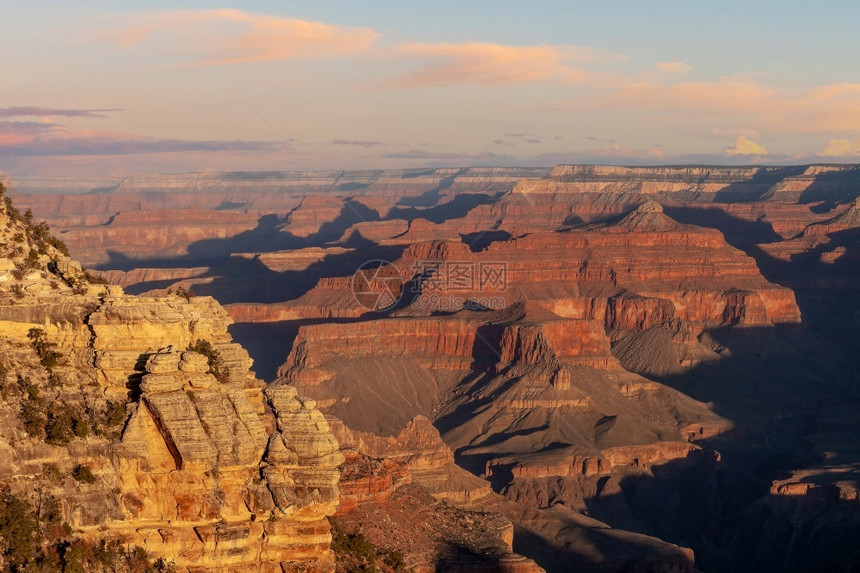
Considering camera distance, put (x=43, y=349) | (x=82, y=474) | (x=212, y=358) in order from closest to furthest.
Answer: (x=82, y=474), (x=43, y=349), (x=212, y=358)

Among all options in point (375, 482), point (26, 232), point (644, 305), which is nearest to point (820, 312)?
point (644, 305)

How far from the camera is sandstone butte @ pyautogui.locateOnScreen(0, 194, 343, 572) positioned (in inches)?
1098

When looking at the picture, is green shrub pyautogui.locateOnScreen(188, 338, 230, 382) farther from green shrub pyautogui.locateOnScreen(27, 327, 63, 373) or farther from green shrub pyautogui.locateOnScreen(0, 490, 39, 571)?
green shrub pyautogui.locateOnScreen(0, 490, 39, 571)

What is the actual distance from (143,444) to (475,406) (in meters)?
94.2

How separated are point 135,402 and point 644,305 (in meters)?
132

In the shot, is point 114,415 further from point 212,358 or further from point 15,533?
point 212,358

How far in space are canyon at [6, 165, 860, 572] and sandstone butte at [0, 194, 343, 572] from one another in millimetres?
51

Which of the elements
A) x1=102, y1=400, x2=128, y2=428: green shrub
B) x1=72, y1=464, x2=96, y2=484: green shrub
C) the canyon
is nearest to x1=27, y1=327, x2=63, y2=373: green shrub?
the canyon

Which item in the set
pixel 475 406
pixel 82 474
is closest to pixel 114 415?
pixel 82 474

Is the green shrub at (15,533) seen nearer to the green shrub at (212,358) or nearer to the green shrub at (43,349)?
the green shrub at (43,349)

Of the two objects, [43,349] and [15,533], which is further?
[43,349]

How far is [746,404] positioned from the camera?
137500mm

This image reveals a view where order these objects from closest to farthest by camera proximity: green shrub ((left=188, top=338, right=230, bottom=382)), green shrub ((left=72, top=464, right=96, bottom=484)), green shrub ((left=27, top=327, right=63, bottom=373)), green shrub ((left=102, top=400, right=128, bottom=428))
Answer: green shrub ((left=72, top=464, right=96, bottom=484))
green shrub ((left=102, top=400, right=128, bottom=428))
green shrub ((left=27, top=327, right=63, bottom=373))
green shrub ((left=188, top=338, right=230, bottom=382))

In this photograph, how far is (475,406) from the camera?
399ft
